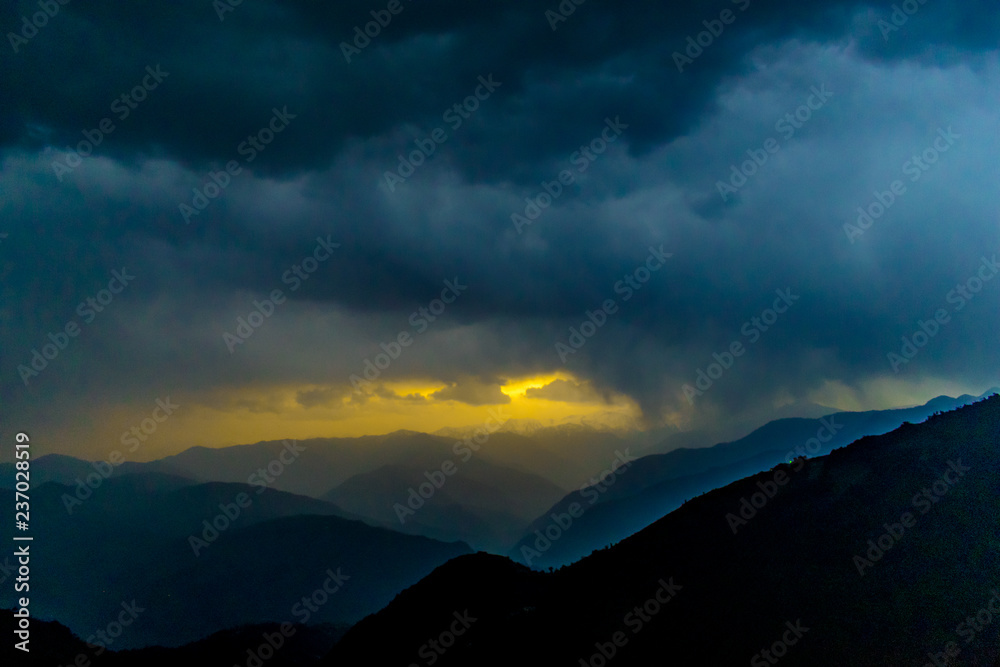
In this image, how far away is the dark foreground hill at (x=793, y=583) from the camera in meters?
35.5

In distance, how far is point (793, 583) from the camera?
3991 centimetres

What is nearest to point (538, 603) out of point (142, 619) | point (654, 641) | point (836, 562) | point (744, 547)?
point (654, 641)

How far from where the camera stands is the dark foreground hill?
35469 mm

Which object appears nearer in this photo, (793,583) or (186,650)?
(793,583)

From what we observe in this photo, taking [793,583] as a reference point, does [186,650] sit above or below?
below

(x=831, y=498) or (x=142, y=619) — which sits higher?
(x=831, y=498)

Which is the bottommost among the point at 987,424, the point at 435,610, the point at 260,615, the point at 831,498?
the point at 260,615

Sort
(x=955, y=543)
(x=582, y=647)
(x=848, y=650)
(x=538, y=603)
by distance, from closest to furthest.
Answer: (x=848, y=650), (x=955, y=543), (x=582, y=647), (x=538, y=603)

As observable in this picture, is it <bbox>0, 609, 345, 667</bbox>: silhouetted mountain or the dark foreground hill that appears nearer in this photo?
the dark foreground hill

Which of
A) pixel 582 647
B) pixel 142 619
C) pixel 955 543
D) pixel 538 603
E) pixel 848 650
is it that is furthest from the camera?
pixel 142 619

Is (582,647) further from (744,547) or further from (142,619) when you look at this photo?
(142,619)

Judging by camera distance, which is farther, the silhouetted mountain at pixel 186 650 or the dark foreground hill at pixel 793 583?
the silhouetted mountain at pixel 186 650

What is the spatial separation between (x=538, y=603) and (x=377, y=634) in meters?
17.7

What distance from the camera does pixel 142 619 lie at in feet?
639
